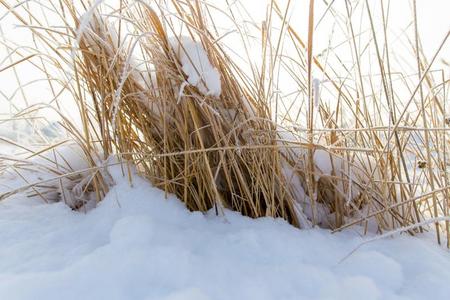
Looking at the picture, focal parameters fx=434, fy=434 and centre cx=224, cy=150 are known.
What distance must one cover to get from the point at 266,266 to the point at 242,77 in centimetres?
40

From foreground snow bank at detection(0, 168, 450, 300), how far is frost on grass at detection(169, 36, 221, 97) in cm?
26

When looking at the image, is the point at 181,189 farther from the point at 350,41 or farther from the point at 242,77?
the point at 350,41

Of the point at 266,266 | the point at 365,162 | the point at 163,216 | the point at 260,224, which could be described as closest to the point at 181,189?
the point at 163,216

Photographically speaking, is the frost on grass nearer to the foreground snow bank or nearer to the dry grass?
the dry grass

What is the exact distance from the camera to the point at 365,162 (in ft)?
3.27

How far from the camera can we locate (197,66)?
873 millimetres

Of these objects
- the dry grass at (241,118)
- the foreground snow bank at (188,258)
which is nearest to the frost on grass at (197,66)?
the dry grass at (241,118)

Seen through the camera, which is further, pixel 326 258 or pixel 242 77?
pixel 242 77

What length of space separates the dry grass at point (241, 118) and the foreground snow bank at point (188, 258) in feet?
0.22

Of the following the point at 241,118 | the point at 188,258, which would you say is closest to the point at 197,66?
the point at 241,118

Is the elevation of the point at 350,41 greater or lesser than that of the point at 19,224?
greater

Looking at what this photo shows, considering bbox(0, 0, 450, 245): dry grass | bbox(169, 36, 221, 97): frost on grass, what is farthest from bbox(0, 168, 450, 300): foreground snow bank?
bbox(169, 36, 221, 97): frost on grass

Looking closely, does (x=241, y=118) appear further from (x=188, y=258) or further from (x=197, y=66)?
(x=188, y=258)

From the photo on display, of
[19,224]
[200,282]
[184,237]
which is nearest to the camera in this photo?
[200,282]
